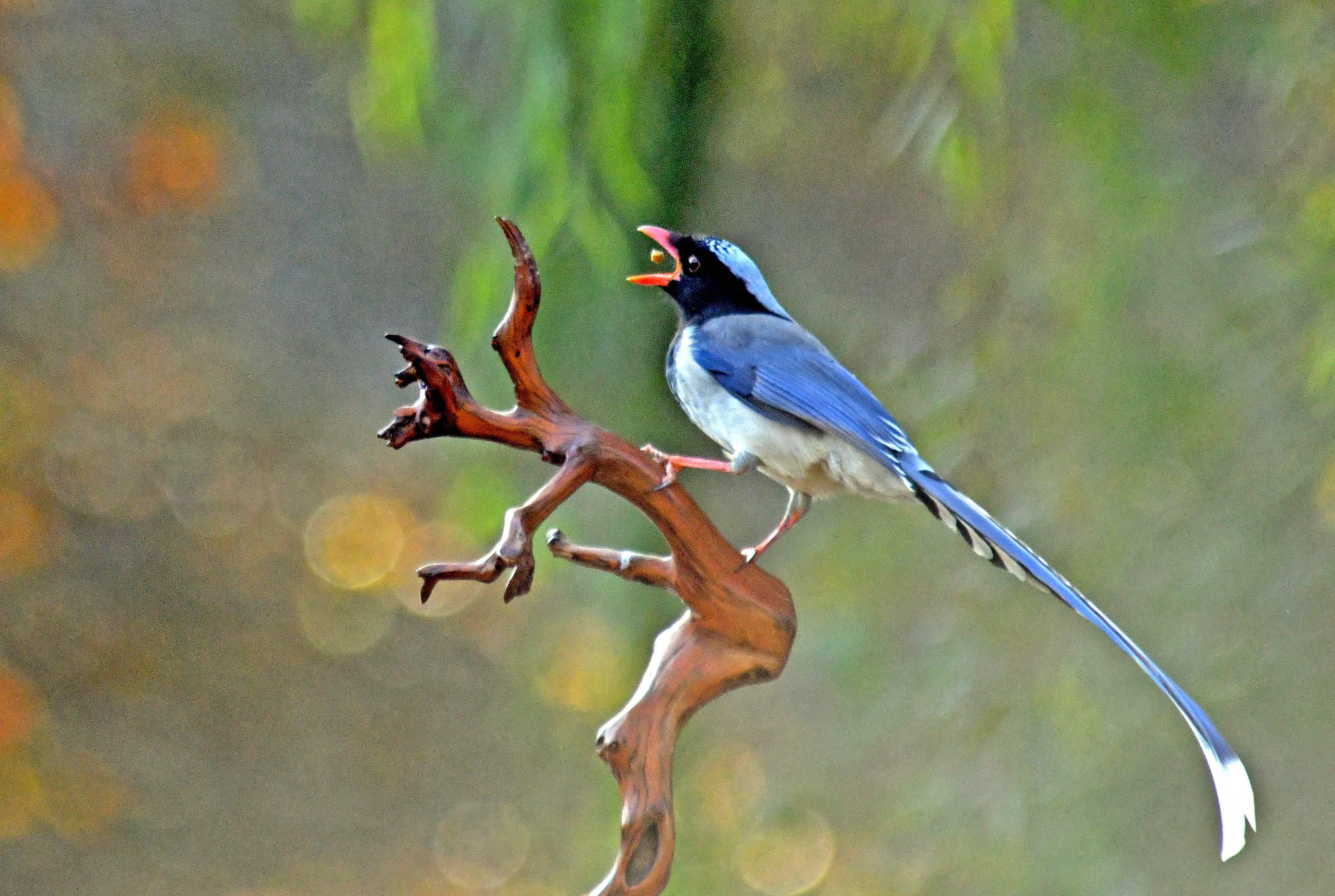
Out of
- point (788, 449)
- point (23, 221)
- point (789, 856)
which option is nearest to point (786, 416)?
point (788, 449)

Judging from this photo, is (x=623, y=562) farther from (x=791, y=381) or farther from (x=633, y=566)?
(x=791, y=381)

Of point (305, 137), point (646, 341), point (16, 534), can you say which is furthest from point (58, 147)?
point (646, 341)

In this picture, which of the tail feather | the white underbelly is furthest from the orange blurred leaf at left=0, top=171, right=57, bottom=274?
the tail feather

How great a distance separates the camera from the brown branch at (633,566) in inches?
39.3

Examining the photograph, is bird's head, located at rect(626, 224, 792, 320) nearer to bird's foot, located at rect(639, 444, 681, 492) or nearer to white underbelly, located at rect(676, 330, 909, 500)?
white underbelly, located at rect(676, 330, 909, 500)

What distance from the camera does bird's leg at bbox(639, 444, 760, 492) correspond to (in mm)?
1119

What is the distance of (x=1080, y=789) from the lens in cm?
216

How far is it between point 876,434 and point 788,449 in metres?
0.08

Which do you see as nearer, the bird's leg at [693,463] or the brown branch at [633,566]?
the brown branch at [633,566]

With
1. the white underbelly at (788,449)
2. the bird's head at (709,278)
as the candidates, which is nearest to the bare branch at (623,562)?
the white underbelly at (788,449)

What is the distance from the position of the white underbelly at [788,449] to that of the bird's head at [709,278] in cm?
10

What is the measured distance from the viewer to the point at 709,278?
4.30 feet

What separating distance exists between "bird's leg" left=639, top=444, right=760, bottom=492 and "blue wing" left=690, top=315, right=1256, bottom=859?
5 cm

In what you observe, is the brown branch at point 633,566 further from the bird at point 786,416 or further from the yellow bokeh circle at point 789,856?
the yellow bokeh circle at point 789,856
